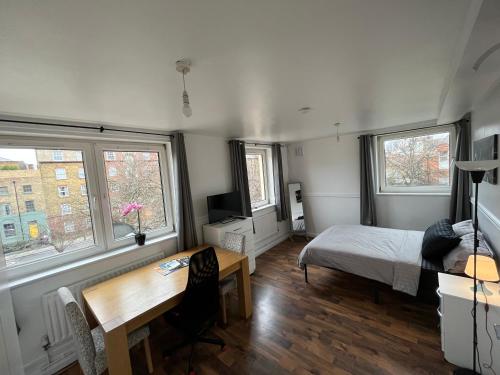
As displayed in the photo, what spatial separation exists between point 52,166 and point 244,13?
2.46 metres

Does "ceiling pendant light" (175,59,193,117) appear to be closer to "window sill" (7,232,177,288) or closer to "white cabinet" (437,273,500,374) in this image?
"window sill" (7,232,177,288)

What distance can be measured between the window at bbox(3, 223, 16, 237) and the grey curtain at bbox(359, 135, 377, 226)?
4.82 m

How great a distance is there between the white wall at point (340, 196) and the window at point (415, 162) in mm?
235

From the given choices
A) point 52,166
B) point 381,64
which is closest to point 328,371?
point 381,64

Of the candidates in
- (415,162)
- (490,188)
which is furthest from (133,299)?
(415,162)

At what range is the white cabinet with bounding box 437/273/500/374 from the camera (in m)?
1.58

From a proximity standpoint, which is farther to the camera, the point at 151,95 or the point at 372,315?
the point at 372,315

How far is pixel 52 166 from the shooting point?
7.25 ft

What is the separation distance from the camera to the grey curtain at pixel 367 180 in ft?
13.1

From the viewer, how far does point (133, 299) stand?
1.84 meters

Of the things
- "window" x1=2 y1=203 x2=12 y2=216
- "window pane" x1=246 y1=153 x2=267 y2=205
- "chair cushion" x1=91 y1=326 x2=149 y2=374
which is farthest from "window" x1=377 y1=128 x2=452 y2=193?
"window" x1=2 y1=203 x2=12 y2=216

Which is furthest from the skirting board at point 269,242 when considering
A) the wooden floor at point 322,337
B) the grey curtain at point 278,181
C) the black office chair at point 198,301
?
the black office chair at point 198,301

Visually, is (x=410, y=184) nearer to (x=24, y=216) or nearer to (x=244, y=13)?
(x=244, y=13)

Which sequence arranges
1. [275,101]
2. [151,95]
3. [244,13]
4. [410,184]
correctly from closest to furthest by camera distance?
[244,13] < [151,95] < [275,101] < [410,184]
